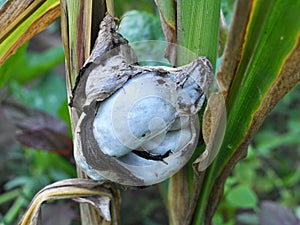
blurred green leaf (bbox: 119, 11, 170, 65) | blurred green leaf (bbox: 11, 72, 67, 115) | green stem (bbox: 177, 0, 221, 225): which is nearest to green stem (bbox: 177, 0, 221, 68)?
green stem (bbox: 177, 0, 221, 225)

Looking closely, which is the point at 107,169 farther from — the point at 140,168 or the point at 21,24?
the point at 21,24

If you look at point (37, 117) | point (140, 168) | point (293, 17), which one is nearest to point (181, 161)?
point (140, 168)

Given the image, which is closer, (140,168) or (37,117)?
(140,168)

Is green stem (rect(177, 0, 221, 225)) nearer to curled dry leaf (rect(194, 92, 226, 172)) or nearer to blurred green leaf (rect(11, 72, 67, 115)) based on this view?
curled dry leaf (rect(194, 92, 226, 172))

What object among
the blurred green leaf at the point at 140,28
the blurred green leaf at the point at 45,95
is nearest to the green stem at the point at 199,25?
the blurred green leaf at the point at 140,28

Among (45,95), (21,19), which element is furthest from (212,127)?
(45,95)

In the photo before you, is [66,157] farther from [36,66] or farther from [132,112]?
[132,112]
